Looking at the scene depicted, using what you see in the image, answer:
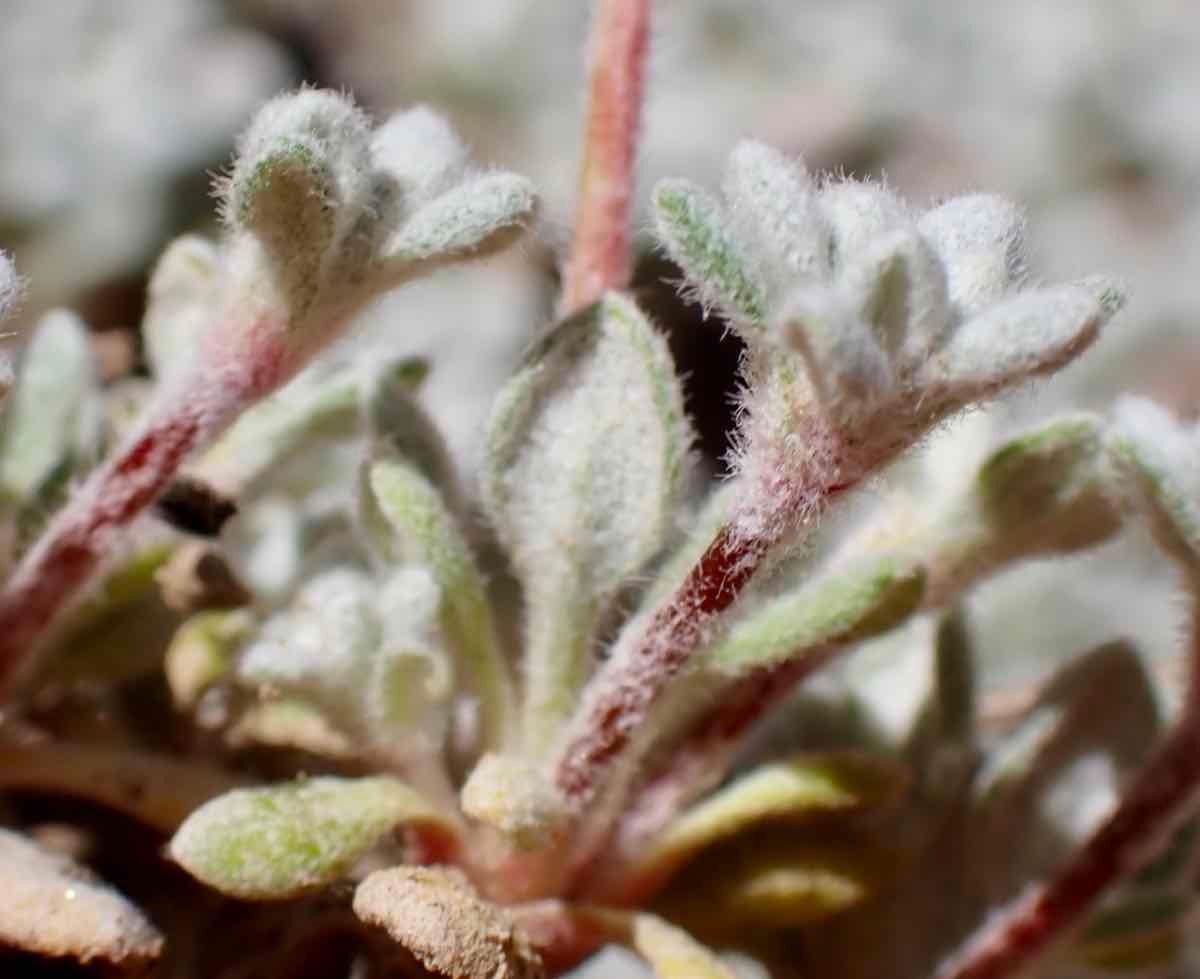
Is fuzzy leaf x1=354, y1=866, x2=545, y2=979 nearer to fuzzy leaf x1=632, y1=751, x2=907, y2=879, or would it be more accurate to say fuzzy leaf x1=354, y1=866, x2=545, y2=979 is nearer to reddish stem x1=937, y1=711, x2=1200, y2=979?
fuzzy leaf x1=632, y1=751, x2=907, y2=879

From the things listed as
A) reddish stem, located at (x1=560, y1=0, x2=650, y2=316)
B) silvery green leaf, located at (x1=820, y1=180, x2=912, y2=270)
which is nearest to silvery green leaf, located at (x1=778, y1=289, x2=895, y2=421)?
silvery green leaf, located at (x1=820, y1=180, x2=912, y2=270)

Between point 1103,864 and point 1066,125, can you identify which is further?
point 1066,125

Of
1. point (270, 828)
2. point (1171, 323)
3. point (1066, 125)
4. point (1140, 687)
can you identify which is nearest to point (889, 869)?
point (1140, 687)

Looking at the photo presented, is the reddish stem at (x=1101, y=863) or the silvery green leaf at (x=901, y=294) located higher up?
the silvery green leaf at (x=901, y=294)

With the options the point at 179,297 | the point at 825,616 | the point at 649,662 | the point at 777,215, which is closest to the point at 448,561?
the point at 649,662

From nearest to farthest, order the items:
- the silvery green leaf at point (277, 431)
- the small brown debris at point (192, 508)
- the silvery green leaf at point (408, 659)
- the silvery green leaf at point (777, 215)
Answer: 1. the silvery green leaf at point (777, 215)
2. the silvery green leaf at point (408, 659)
3. the small brown debris at point (192, 508)
4. the silvery green leaf at point (277, 431)

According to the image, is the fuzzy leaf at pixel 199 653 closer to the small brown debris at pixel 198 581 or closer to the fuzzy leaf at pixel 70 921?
the small brown debris at pixel 198 581

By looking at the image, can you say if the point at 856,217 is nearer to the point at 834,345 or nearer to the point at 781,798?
the point at 834,345

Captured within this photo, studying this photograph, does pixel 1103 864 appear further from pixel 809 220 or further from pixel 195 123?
pixel 195 123

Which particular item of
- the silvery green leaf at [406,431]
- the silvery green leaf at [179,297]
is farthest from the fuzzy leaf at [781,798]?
the silvery green leaf at [179,297]
